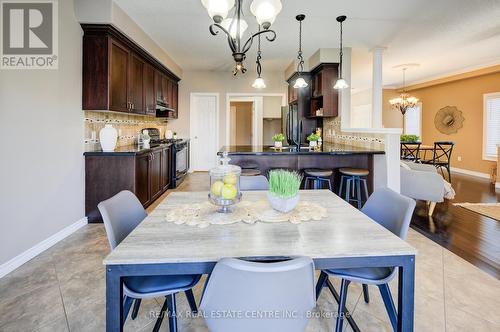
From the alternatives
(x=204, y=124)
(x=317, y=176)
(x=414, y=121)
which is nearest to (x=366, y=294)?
(x=317, y=176)

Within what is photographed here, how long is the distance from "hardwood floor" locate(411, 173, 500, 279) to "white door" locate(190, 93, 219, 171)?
198 inches

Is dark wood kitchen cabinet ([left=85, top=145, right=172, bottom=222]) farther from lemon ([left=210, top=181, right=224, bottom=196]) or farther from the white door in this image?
the white door

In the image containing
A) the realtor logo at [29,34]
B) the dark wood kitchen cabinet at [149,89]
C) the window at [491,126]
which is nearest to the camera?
the realtor logo at [29,34]

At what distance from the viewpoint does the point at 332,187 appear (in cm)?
421

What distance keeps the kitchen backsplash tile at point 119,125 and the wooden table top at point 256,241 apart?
2.75m

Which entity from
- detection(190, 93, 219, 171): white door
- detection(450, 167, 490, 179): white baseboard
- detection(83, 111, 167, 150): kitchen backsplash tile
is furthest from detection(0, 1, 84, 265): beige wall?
detection(450, 167, 490, 179): white baseboard

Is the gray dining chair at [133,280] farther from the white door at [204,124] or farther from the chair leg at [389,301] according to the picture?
the white door at [204,124]

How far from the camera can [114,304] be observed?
3.70 feet

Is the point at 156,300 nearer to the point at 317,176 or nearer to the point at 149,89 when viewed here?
the point at 317,176

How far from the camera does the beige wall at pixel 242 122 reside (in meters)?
9.81

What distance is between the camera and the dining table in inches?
42.9

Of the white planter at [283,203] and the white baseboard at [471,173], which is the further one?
the white baseboard at [471,173]

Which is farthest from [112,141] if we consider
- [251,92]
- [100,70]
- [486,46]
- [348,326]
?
[486,46]

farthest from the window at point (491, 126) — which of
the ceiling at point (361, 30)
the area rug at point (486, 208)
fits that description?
the area rug at point (486, 208)
